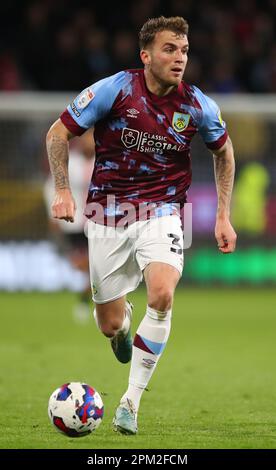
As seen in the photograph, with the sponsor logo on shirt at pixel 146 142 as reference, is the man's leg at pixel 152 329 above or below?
below

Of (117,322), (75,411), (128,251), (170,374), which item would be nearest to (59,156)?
(128,251)

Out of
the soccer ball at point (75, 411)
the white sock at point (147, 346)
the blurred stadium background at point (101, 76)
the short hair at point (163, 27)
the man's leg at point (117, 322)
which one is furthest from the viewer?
the blurred stadium background at point (101, 76)

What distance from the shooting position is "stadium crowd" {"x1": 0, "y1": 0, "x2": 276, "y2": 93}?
60.3 ft

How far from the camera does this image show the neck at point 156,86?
6.75 meters

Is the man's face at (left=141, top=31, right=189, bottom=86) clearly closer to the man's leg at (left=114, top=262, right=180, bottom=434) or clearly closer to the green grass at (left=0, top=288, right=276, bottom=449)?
the man's leg at (left=114, top=262, right=180, bottom=434)

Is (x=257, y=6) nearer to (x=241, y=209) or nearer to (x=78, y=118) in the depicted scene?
(x=241, y=209)

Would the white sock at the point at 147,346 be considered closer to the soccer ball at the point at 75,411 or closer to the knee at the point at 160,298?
the knee at the point at 160,298

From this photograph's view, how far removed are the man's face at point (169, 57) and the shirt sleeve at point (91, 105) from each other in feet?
0.87

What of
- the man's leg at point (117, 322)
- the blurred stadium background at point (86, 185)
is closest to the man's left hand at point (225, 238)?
the man's leg at point (117, 322)

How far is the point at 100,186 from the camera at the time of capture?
22.7 ft

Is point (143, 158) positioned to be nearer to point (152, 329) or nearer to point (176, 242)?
point (176, 242)

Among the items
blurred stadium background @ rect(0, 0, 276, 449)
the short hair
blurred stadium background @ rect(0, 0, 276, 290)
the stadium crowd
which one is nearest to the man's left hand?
the short hair

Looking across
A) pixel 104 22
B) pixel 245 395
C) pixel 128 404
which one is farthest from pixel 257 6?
Result: pixel 128 404

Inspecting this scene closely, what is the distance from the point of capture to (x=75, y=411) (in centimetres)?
586
